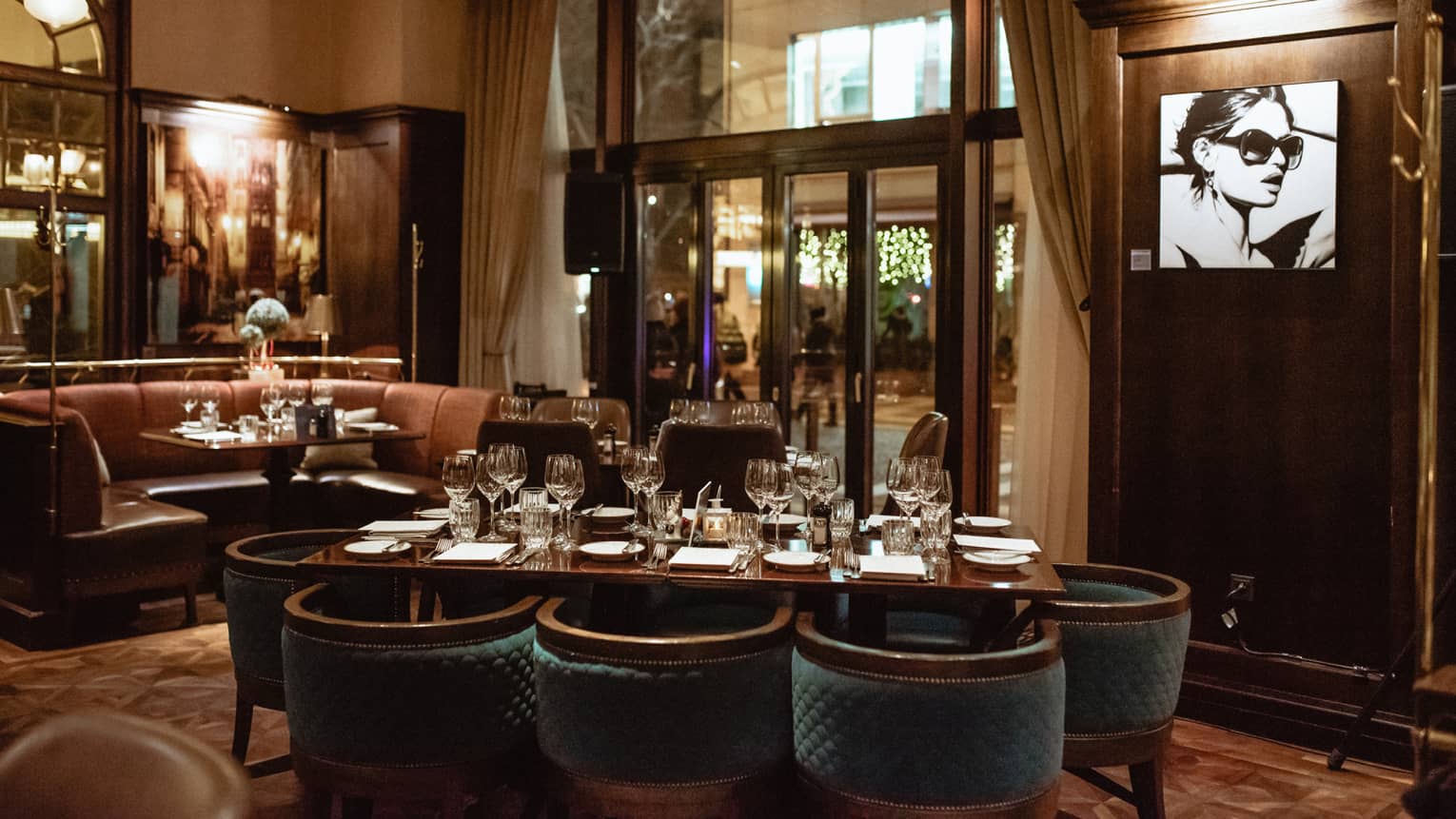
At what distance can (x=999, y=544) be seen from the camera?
3.63m

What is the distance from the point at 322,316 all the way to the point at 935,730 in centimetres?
674

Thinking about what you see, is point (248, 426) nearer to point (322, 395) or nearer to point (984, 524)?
point (322, 395)

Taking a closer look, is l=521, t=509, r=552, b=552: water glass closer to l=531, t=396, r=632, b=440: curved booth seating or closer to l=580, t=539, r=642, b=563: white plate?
l=580, t=539, r=642, b=563: white plate

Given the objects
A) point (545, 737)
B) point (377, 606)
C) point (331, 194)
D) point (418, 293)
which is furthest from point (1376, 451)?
point (331, 194)

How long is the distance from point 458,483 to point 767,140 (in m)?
4.33

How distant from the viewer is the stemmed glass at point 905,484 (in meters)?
3.49

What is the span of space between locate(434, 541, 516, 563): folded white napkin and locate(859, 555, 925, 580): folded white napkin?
37.1 inches

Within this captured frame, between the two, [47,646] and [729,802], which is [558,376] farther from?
[729,802]

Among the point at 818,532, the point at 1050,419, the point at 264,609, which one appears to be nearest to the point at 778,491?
the point at 818,532

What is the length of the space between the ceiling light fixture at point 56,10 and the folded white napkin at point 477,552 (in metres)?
5.92

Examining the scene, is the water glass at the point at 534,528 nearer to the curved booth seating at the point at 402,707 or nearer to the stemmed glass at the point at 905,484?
the curved booth seating at the point at 402,707

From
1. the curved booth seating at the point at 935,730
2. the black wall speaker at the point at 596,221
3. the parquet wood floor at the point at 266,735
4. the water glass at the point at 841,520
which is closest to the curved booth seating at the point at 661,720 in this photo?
the curved booth seating at the point at 935,730

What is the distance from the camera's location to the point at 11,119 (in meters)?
7.57

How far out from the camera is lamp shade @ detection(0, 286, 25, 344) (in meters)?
7.38
